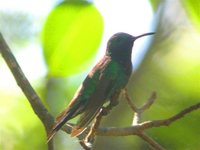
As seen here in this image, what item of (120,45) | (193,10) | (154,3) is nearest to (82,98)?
(120,45)

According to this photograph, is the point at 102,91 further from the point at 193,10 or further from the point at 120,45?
the point at 193,10

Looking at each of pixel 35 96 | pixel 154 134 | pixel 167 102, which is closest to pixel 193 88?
pixel 167 102

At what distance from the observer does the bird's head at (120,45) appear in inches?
153

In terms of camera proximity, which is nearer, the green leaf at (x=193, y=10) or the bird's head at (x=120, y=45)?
the green leaf at (x=193, y=10)

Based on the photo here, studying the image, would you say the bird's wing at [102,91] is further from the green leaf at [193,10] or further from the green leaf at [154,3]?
the green leaf at [193,10]

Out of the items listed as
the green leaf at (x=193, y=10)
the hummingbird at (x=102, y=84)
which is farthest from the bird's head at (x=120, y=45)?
the green leaf at (x=193, y=10)

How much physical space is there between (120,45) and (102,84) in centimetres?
56

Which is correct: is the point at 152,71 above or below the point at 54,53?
below

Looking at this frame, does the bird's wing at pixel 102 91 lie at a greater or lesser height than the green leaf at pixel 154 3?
lesser

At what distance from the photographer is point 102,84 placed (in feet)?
11.4

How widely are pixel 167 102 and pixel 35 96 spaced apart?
1.24 m

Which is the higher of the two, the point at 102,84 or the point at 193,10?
the point at 193,10

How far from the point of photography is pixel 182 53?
5152 millimetres

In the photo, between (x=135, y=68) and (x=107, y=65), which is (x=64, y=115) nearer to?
(x=107, y=65)
